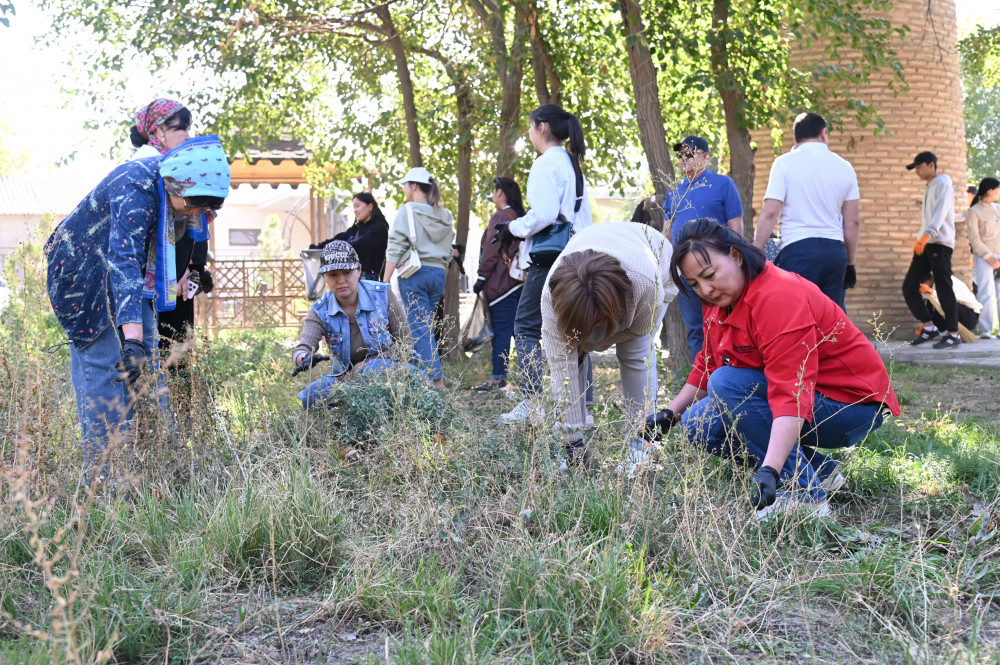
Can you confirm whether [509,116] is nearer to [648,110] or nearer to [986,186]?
[648,110]

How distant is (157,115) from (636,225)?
2.22 meters

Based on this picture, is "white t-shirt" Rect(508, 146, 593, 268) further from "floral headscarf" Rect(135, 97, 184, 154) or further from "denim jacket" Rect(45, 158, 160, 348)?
"denim jacket" Rect(45, 158, 160, 348)

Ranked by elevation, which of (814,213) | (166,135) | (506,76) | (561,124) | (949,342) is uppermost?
(506,76)

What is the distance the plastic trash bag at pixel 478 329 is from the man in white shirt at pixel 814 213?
2.50 meters

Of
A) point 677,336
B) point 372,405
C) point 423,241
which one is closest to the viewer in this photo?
point 372,405

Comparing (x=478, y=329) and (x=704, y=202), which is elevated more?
(x=704, y=202)

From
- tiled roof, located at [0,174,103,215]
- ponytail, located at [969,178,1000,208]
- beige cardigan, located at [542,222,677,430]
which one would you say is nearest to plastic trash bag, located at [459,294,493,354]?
beige cardigan, located at [542,222,677,430]

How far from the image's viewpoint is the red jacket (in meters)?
3.04

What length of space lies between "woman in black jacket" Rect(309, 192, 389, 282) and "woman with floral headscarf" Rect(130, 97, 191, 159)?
3515 mm

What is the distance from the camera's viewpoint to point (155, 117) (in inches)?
167

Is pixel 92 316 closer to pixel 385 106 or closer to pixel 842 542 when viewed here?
pixel 842 542

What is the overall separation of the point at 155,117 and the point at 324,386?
4.86 feet

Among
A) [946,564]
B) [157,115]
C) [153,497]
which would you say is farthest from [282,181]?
[946,564]

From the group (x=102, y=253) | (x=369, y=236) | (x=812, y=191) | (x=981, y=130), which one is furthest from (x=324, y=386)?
(x=981, y=130)
